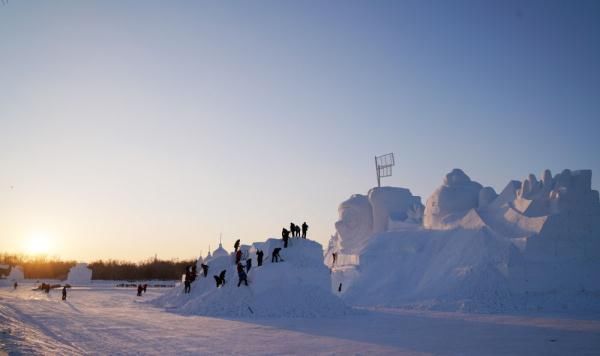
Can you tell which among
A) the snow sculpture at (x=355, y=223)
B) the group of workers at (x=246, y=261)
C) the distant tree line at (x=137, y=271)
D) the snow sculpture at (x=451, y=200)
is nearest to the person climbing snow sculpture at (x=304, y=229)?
the group of workers at (x=246, y=261)

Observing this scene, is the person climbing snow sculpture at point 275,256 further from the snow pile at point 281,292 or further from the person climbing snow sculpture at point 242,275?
the person climbing snow sculpture at point 242,275

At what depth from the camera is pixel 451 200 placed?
34.2 metres

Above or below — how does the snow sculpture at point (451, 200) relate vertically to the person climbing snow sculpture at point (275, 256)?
above

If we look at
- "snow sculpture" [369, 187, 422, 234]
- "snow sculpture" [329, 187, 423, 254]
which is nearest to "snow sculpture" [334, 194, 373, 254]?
"snow sculpture" [329, 187, 423, 254]

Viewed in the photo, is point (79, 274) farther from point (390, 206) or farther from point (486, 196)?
point (486, 196)

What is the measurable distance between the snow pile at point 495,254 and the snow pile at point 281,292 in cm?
689

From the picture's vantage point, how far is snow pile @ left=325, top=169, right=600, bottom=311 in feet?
82.7

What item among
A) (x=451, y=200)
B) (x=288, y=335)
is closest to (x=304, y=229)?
(x=288, y=335)

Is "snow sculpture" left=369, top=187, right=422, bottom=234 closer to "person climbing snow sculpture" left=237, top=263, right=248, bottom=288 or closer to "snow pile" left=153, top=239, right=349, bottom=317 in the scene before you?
"snow pile" left=153, top=239, right=349, bottom=317

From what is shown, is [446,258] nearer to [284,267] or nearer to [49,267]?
[284,267]

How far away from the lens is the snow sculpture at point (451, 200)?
3403 cm

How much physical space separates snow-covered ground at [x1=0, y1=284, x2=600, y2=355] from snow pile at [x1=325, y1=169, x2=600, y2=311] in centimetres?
704

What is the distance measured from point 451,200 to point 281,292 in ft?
60.1

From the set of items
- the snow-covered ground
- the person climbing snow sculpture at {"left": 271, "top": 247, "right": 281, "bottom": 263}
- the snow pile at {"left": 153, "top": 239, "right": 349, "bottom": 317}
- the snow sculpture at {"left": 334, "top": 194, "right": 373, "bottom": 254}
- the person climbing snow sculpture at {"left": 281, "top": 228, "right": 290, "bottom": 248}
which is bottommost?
the snow-covered ground
